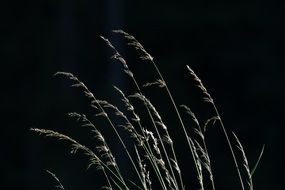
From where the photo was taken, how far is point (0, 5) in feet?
53.5

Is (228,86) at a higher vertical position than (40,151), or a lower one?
higher

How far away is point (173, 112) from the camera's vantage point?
14.5 meters

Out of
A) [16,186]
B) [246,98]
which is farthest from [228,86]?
[16,186]

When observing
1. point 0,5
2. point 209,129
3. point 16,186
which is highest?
→ point 0,5

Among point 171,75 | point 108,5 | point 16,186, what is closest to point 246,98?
point 171,75

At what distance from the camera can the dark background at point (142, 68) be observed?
14008 millimetres

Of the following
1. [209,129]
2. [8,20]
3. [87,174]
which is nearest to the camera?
[87,174]

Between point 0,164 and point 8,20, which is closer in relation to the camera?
point 0,164

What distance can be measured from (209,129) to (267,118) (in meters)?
0.92

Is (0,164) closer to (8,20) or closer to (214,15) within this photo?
(8,20)

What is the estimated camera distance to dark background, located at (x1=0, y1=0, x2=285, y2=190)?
1401 centimetres

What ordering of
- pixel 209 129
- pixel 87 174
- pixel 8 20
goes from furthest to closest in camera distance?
pixel 8 20, pixel 209 129, pixel 87 174

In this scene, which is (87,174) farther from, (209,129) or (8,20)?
(8,20)

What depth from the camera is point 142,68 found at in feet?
49.5
